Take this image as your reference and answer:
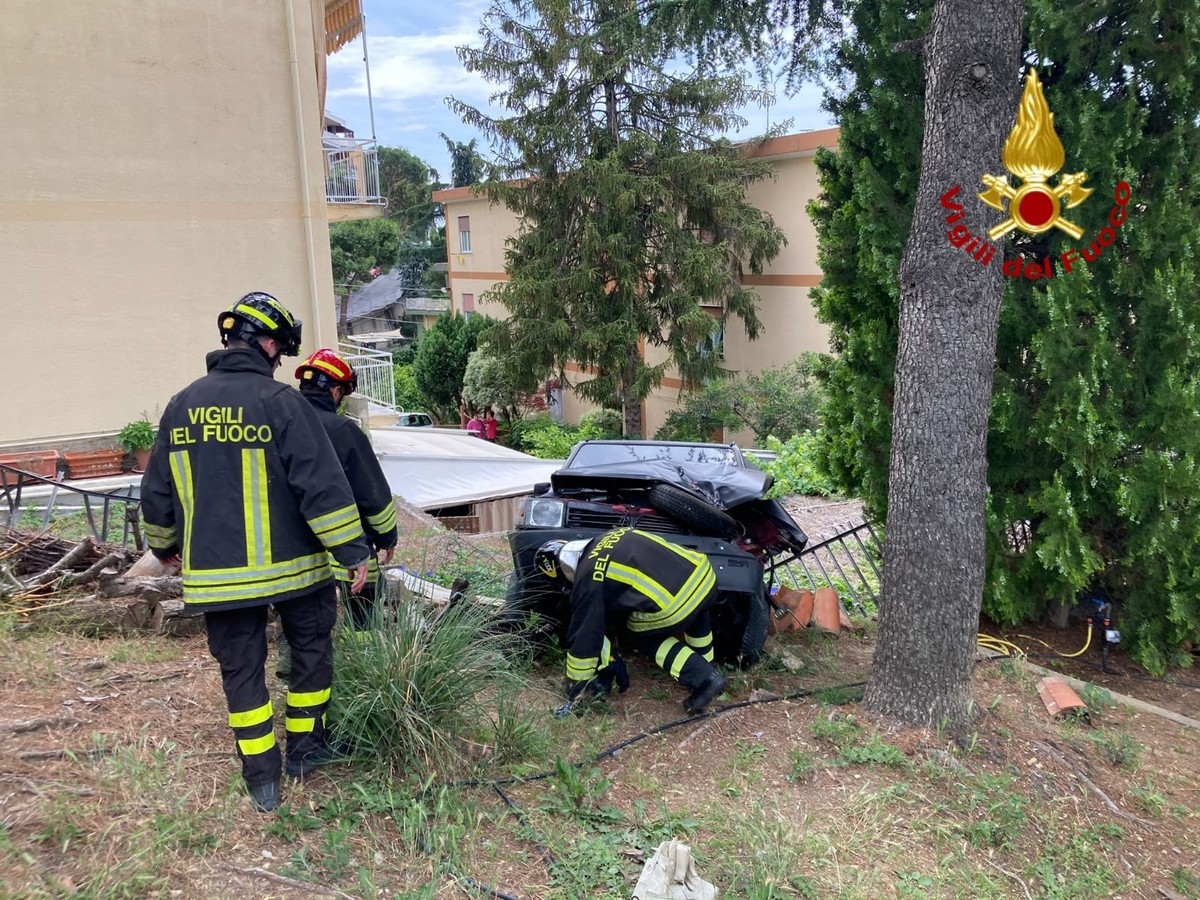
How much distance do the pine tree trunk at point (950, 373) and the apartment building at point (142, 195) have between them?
10.2 meters

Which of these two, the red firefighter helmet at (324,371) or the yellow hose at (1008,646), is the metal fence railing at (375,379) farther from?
the yellow hose at (1008,646)

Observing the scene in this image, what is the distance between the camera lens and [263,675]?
319 centimetres

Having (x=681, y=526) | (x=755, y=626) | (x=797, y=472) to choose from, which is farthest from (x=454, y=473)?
(x=755, y=626)

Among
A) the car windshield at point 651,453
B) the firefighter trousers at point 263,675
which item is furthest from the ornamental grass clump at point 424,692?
the car windshield at point 651,453

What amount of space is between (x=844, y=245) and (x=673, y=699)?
10.9 feet

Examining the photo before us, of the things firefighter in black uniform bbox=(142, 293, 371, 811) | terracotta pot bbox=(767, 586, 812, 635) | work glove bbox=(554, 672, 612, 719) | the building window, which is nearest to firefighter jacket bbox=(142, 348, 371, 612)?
firefighter in black uniform bbox=(142, 293, 371, 811)

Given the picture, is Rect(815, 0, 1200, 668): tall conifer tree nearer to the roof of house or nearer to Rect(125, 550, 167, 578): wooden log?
Rect(125, 550, 167, 578): wooden log

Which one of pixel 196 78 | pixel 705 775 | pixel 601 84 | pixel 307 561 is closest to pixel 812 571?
pixel 705 775

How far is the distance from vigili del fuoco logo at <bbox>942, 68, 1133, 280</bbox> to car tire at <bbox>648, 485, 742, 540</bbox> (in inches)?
76.3

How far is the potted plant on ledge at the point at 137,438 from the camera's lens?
11625 mm

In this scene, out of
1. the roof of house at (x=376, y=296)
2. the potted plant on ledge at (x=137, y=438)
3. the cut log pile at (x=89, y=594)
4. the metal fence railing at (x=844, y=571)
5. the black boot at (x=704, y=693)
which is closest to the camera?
the black boot at (x=704, y=693)

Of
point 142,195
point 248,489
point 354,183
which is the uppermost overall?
point 354,183

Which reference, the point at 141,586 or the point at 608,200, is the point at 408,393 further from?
the point at 141,586

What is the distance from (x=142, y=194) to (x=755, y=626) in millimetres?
10287
